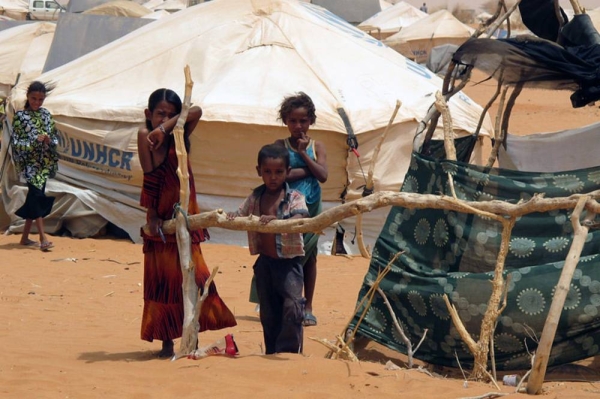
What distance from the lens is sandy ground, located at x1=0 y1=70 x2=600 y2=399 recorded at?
13.2 feet

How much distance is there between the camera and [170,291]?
4.62 metres

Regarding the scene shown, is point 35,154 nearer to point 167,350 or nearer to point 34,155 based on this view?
point 34,155

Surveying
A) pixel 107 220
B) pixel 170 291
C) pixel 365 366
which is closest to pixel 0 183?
pixel 107 220

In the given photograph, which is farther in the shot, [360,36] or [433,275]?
[360,36]

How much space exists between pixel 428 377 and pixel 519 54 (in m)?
1.81

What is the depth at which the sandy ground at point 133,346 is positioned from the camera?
403 centimetres

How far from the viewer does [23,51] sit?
54.7ft

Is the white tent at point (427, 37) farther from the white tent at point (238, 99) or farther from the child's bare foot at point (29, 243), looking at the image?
the child's bare foot at point (29, 243)

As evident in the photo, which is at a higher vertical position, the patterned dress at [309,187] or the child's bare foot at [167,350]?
the patterned dress at [309,187]

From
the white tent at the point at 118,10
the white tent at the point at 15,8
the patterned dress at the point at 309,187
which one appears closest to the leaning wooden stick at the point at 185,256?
the patterned dress at the point at 309,187

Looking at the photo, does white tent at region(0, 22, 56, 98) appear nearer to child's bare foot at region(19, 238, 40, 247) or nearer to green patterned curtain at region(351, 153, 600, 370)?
child's bare foot at region(19, 238, 40, 247)

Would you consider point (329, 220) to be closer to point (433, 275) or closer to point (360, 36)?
point (433, 275)

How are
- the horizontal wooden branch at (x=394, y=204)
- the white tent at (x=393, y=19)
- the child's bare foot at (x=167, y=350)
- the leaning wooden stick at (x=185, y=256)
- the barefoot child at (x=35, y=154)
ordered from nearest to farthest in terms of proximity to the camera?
the horizontal wooden branch at (x=394, y=204)
the leaning wooden stick at (x=185, y=256)
the child's bare foot at (x=167, y=350)
the barefoot child at (x=35, y=154)
the white tent at (x=393, y=19)

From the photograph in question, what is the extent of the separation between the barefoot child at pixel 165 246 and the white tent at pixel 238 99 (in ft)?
14.0
